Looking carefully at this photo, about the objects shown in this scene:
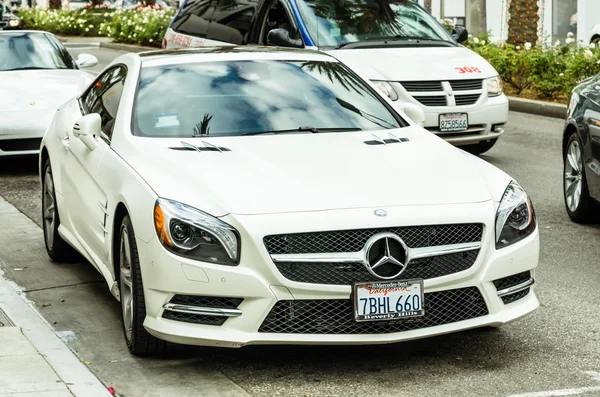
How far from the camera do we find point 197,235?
5496 mm

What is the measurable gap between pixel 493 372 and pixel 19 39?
10.0 m

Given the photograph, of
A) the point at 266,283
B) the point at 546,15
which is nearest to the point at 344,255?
the point at 266,283

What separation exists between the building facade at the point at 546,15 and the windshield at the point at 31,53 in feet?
37.5

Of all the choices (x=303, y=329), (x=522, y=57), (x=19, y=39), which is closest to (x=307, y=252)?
(x=303, y=329)

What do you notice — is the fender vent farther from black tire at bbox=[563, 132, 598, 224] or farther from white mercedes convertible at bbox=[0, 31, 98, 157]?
white mercedes convertible at bbox=[0, 31, 98, 157]

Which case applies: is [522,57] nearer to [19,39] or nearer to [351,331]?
[19,39]

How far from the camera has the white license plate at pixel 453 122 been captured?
12000 millimetres

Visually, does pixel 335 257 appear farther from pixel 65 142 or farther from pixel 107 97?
pixel 65 142

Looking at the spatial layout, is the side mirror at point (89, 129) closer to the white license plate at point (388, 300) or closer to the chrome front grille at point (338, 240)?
the chrome front grille at point (338, 240)

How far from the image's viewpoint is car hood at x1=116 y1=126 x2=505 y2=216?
561cm

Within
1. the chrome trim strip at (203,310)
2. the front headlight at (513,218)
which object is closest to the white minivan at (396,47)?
the front headlight at (513,218)

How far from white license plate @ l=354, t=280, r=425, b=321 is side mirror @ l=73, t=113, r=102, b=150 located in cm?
225

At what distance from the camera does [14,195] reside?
37.2 ft

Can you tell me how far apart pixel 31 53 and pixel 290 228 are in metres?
9.49
